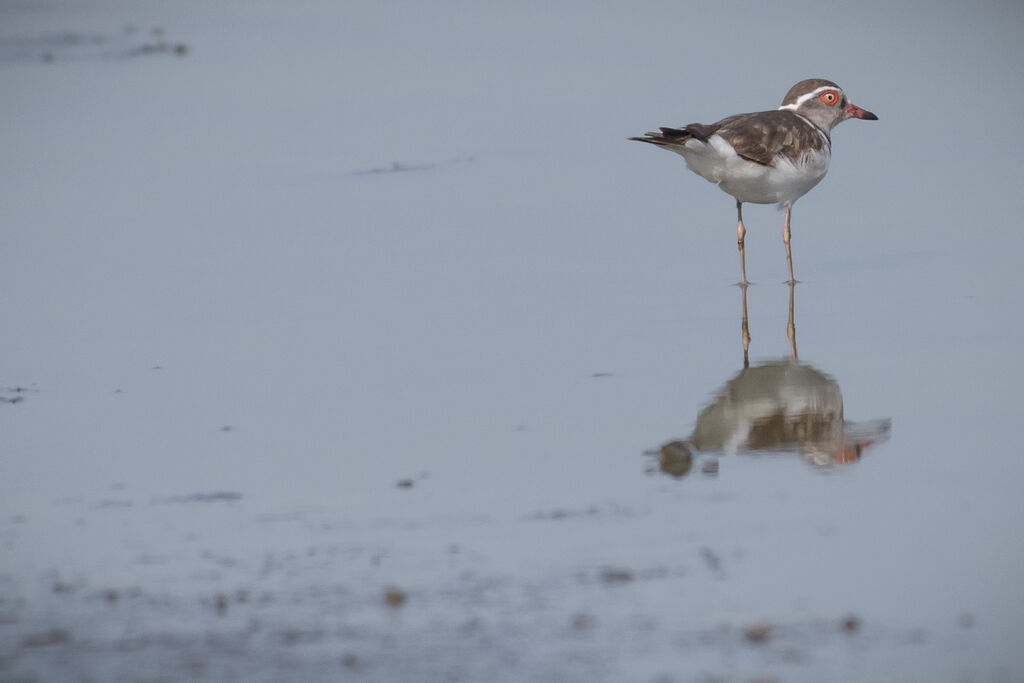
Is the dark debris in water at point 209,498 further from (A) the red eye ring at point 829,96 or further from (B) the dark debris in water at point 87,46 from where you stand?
(B) the dark debris in water at point 87,46

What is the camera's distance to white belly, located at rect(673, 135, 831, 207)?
1049 centimetres

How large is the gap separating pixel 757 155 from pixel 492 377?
3.18m

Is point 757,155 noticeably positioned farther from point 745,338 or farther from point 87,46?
point 87,46

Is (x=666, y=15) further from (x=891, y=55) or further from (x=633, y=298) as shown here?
(x=633, y=298)

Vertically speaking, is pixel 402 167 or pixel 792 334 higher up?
pixel 402 167

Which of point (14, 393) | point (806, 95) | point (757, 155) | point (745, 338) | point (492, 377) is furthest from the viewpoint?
point (806, 95)

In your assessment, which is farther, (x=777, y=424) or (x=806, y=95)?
(x=806, y=95)

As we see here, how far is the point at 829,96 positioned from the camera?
12258 millimetres

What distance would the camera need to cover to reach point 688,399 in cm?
788

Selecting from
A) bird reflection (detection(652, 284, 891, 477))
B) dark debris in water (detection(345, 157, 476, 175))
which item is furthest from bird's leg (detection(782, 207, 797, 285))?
dark debris in water (detection(345, 157, 476, 175))

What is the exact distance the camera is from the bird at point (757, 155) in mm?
10422

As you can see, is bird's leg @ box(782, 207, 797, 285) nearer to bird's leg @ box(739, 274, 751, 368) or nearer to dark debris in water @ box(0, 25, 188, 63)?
bird's leg @ box(739, 274, 751, 368)

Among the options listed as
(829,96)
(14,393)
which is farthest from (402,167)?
(14,393)

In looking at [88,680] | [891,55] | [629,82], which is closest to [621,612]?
[88,680]
